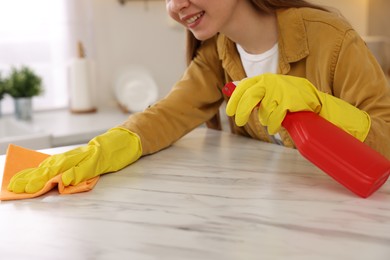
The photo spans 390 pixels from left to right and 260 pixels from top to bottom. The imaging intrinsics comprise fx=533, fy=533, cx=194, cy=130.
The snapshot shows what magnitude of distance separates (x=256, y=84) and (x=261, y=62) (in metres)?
0.43

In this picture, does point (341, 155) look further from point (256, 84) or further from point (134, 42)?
point (134, 42)

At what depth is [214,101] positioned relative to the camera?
1.53m

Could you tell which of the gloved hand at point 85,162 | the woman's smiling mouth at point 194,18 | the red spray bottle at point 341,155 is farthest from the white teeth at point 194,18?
the red spray bottle at point 341,155

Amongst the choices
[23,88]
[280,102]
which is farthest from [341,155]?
[23,88]

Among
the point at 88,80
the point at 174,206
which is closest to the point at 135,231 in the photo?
the point at 174,206

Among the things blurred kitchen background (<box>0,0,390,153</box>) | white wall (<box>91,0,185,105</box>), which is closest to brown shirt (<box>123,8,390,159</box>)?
blurred kitchen background (<box>0,0,390,153</box>)

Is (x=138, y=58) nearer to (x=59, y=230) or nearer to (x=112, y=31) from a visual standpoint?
(x=112, y=31)

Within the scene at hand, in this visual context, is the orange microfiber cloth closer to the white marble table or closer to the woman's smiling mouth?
the white marble table

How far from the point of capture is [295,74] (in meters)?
1.37

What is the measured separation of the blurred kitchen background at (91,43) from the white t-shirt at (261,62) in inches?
40.4

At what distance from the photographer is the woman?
40.9 inches

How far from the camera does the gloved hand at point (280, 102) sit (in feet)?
3.32

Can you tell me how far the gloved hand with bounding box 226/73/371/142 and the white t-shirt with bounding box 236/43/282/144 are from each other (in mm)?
359

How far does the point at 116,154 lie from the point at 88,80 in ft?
4.75
